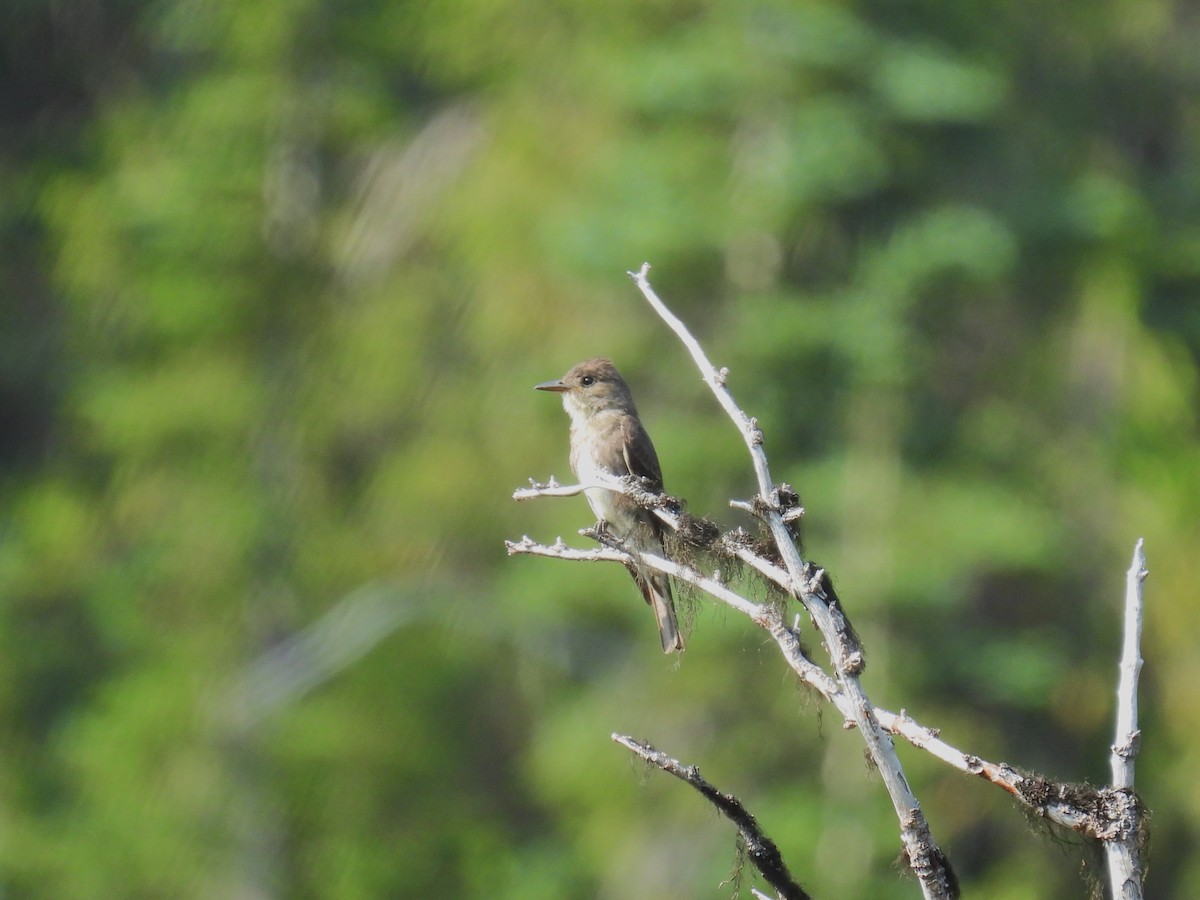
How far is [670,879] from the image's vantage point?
14.7 meters

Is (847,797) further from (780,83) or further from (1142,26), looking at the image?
(1142,26)

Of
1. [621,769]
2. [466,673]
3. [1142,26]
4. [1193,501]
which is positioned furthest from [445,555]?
[1142,26]

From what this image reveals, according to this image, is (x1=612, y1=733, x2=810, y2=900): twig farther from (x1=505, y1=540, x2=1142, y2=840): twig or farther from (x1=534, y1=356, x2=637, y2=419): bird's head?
(x1=534, y1=356, x2=637, y2=419): bird's head

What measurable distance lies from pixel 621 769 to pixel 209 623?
15.1 ft

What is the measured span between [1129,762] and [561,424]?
12.2 m

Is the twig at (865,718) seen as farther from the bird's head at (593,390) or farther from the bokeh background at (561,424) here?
the bokeh background at (561,424)

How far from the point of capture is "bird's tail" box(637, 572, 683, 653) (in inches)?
227

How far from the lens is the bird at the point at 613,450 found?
19.5 feet

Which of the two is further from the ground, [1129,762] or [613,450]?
[1129,762]

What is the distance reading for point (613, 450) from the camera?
6473 millimetres

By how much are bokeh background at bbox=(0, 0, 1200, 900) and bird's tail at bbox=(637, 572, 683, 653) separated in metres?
6.27

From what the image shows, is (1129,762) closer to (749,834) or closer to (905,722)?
(905,722)

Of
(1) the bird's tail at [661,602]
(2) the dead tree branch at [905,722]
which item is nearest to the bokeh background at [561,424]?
(1) the bird's tail at [661,602]

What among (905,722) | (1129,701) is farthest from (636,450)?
(1129,701)
